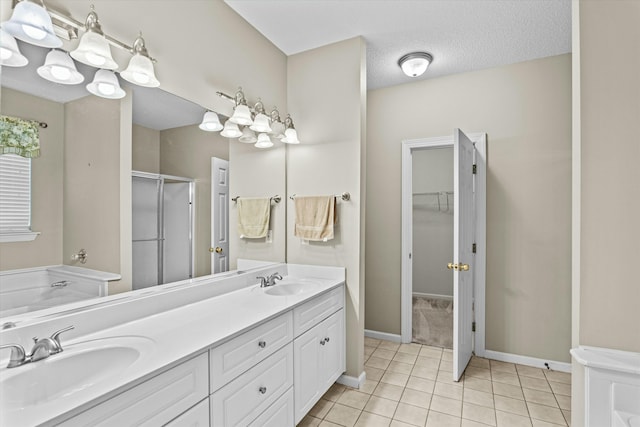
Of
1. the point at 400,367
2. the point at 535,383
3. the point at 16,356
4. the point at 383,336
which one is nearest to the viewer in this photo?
the point at 16,356

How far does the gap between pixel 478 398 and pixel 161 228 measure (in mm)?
2411

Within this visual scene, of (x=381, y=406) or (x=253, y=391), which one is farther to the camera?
(x=381, y=406)

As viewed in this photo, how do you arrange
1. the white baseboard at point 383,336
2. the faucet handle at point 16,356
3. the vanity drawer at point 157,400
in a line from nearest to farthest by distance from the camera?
1. the vanity drawer at point 157,400
2. the faucet handle at point 16,356
3. the white baseboard at point 383,336

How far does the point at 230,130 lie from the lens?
209 centimetres

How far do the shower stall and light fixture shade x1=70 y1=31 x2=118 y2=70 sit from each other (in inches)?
19.6

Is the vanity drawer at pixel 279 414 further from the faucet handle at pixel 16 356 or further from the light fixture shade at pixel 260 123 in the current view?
the light fixture shade at pixel 260 123

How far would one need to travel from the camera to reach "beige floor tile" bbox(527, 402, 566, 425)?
77.2 inches

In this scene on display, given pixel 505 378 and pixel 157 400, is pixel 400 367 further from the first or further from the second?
pixel 157 400

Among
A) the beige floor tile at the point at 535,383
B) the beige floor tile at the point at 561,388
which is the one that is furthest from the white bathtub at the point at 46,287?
the beige floor tile at the point at 561,388

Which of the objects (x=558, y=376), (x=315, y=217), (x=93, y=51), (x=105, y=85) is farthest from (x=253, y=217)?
(x=558, y=376)

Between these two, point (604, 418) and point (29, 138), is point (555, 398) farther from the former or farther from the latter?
point (29, 138)

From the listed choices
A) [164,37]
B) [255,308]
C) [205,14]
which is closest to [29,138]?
[164,37]

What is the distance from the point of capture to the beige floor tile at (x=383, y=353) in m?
2.82

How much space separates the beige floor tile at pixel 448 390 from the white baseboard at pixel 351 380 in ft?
1.75
